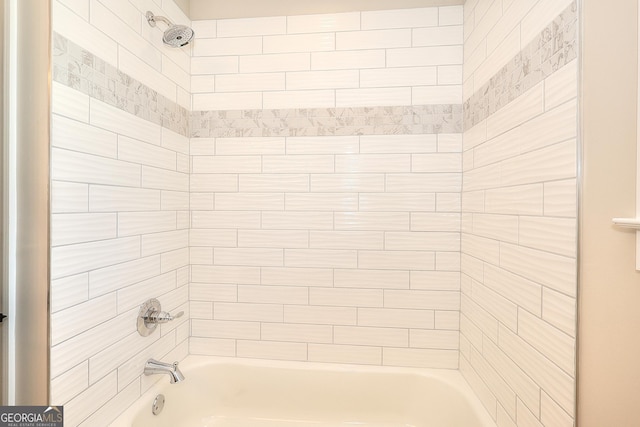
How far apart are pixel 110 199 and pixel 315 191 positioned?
911 mm

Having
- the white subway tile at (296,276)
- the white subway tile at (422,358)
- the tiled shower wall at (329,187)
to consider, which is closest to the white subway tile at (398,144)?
the tiled shower wall at (329,187)

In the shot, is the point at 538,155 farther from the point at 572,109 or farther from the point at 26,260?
the point at 26,260

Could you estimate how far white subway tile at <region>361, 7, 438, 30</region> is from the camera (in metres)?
1.65

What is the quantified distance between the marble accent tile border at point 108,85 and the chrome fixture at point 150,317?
0.82 m

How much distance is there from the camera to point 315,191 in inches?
67.5

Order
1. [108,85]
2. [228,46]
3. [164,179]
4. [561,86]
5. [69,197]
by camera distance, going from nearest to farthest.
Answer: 1. [561,86]
2. [69,197]
3. [108,85]
4. [164,179]
5. [228,46]

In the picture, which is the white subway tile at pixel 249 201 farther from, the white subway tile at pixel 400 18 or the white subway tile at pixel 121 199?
the white subway tile at pixel 400 18

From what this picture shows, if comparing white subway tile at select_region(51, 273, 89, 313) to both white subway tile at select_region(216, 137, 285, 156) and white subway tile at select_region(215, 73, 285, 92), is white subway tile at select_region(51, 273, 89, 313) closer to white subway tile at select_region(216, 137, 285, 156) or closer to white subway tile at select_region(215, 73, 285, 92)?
white subway tile at select_region(216, 137, 285, 156)

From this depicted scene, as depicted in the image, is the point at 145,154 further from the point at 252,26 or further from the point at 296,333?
the point at 296,333

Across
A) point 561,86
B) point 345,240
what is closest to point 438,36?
point 561,86

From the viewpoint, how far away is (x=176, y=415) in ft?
5.07

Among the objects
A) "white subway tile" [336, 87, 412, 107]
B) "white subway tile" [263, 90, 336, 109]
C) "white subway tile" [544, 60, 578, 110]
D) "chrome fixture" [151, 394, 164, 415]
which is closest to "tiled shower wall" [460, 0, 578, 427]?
"white subway tile" [544, 60, 578, 110]

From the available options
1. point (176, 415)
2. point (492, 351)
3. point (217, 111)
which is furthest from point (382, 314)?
point (217, 111)

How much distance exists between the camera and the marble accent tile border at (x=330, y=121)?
65.2 inches
